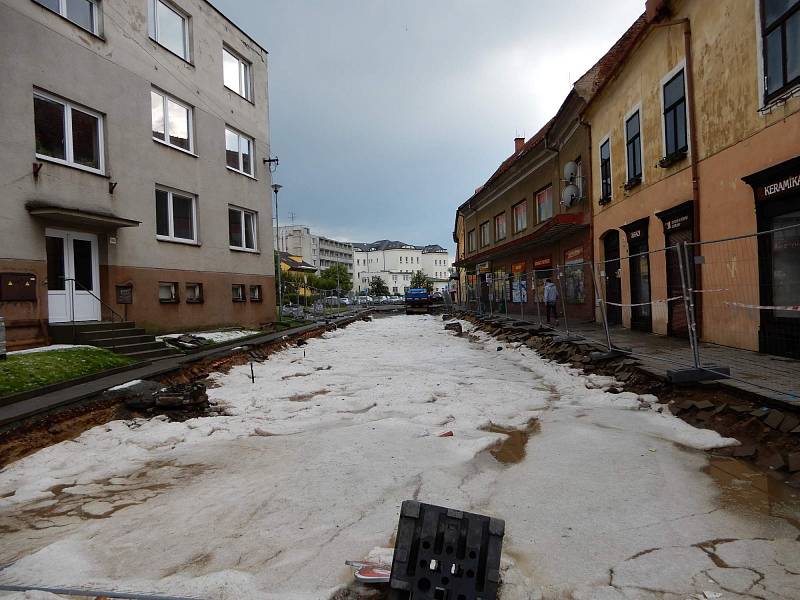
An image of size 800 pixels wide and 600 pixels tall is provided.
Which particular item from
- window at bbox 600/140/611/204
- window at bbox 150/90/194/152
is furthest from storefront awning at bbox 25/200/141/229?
window at bbox 600/140/611/204

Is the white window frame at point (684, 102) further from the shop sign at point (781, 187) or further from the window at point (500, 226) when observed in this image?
the window at point (500, 226)

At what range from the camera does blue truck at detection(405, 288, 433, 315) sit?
4128 cm

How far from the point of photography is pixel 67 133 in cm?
1138

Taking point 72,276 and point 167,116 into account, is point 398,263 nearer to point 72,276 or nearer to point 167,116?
point 167,116

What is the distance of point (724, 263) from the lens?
279 inches

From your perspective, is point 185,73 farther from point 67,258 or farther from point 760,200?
point 760,200

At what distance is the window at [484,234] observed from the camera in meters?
30.4

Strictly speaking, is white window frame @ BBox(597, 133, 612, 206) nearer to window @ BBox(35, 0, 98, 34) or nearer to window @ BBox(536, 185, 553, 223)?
window @ BBox(536, 185, 553, 223)

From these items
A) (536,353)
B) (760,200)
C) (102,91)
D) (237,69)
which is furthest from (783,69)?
(237,69)

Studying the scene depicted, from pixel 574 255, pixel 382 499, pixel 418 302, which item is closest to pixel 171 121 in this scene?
pixel 574 255

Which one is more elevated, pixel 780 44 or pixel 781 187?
pixel 780 44

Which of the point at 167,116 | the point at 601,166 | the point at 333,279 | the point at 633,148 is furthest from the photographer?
the point at 333,279

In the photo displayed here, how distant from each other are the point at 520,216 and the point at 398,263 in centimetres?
11097

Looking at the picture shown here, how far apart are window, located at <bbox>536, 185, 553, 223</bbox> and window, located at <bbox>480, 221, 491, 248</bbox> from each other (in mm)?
7926
